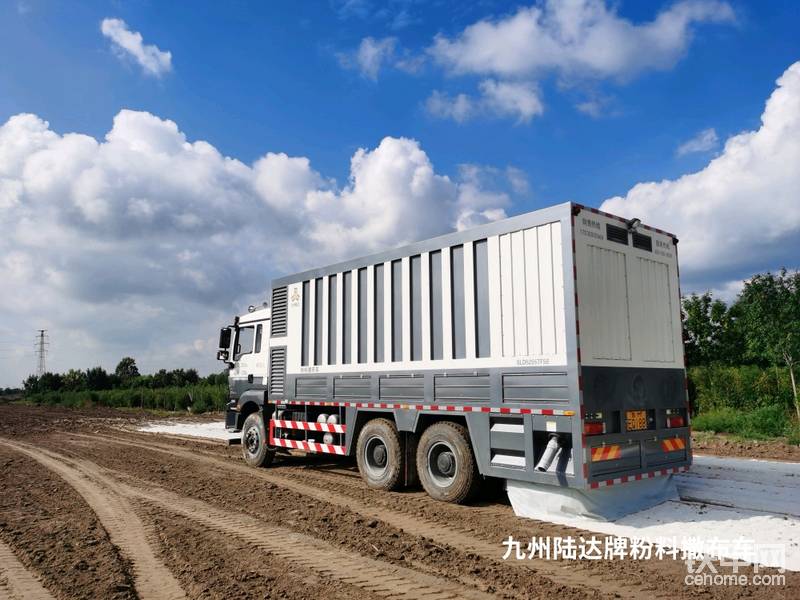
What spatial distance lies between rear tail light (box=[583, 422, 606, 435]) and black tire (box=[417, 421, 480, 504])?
1797 millimetres

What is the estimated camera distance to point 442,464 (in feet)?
27.8

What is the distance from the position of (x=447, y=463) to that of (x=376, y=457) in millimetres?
1603

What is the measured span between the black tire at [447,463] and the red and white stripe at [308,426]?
2.13m

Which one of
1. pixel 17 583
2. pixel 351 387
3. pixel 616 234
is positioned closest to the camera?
pixel 17 583

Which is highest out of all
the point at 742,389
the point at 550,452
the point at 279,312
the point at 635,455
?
the point at 279,312

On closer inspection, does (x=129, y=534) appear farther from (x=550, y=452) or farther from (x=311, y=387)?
(x=550, y=452)

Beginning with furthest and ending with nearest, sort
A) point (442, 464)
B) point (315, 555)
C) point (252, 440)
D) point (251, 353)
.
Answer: point (251, 353), point (252, 440), point (442, 464), point (315, 555)

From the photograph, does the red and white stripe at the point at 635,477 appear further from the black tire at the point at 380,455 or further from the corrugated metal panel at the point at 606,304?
the black tire at the point at 380,455

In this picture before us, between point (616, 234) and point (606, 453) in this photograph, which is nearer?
point (606, 453)

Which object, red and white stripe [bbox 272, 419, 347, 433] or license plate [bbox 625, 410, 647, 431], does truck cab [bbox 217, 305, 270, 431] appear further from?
license plate [bbox 625, 410, 647, 431]

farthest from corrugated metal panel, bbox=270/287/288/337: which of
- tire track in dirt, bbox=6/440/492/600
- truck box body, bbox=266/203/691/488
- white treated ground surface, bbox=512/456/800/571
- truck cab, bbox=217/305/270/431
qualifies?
white treated ground surface, bbox=512/456/800/571

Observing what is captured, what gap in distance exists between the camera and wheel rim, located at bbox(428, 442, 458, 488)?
8.30 m

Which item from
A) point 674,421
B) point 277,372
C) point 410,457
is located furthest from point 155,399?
point 674,421

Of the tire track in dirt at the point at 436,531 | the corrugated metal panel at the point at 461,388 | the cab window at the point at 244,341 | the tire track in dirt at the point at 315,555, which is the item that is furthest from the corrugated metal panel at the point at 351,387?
the cab window at the point at 244,341
